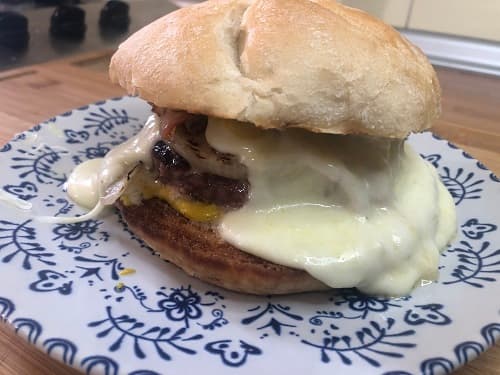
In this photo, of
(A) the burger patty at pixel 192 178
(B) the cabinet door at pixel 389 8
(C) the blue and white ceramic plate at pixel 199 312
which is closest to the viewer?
(C) the blue and white ceramic plate at pixel 199 312

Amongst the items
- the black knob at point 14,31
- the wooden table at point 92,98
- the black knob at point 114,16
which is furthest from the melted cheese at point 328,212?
the black knob at point 114,16

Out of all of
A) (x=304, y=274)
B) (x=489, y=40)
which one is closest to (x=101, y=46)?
(x=489, y=40)

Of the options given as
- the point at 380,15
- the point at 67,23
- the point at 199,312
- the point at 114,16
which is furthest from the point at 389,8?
the point at 199,312

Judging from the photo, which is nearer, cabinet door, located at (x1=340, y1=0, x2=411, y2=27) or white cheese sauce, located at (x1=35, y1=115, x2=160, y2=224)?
white cheese sauce, located at (x1=35, y1=115, x2=160, y2=224)

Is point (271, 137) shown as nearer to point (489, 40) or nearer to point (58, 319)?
point (58, 319)

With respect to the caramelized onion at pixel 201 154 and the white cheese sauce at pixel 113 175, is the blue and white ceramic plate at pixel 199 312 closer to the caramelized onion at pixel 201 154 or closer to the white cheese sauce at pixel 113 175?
the white cheese sauce at pixel 113 175

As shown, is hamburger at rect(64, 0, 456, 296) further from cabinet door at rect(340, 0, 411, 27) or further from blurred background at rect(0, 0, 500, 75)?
cabinet door at rect(340, 0, 411, 27)

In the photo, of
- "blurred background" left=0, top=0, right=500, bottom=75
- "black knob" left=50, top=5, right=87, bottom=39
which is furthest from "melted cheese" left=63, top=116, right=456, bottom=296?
Answer: "black knob" left=50, top=5, right=87, bottom=39
